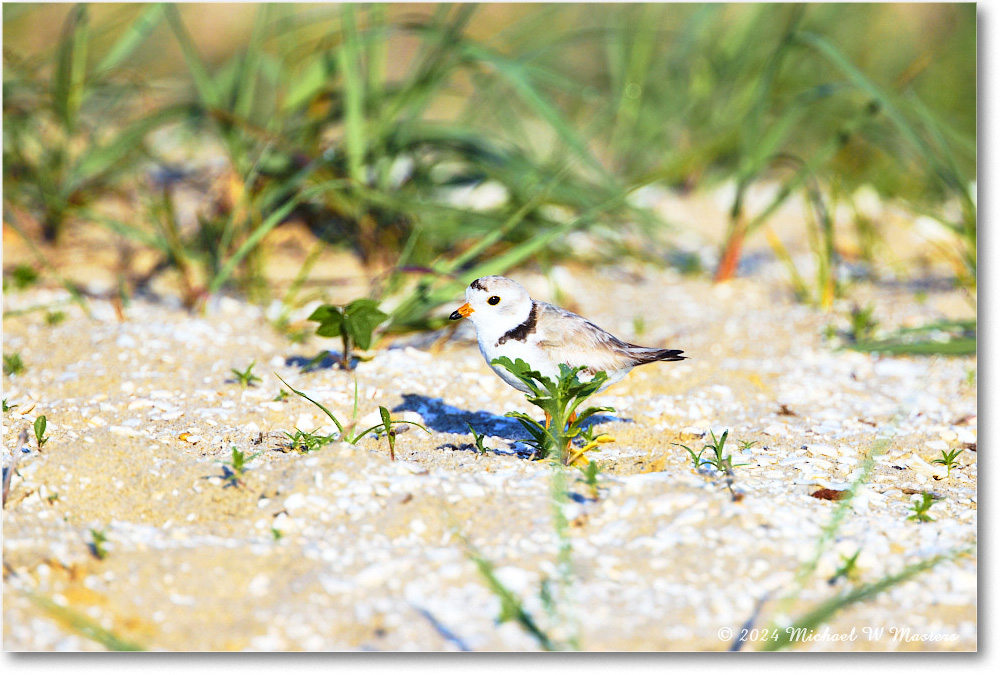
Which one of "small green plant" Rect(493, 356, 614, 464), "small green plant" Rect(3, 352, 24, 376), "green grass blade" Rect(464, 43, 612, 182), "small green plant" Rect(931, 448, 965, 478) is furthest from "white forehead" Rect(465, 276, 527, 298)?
"small green plant" Rect(3, 352, 24, 376)

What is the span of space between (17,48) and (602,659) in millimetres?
5821

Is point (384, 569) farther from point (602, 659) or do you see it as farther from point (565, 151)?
point (565, 151)

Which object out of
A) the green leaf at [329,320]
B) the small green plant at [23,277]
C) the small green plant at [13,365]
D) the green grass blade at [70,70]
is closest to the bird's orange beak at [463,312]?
the green leaf at [329,320]

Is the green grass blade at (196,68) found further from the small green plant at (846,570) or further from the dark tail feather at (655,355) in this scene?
the small green plant at (846,570)

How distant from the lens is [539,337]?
2.96 m

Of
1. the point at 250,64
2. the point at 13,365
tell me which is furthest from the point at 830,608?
the point at 250,64

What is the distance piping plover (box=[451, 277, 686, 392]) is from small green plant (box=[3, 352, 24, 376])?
1761 mm

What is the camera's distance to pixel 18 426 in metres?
2.91

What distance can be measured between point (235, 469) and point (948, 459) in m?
2.23

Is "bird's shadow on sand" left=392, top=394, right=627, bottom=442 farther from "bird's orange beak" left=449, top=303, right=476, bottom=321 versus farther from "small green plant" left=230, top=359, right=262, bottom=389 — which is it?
"small green plant" left=230, top=359, right=262, bottom=389

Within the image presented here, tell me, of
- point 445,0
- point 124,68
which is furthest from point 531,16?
point 124,68

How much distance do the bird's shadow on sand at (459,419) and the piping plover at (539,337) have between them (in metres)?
0.28

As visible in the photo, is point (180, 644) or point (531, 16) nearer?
point (180, 644)

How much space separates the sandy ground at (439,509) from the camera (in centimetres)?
204
